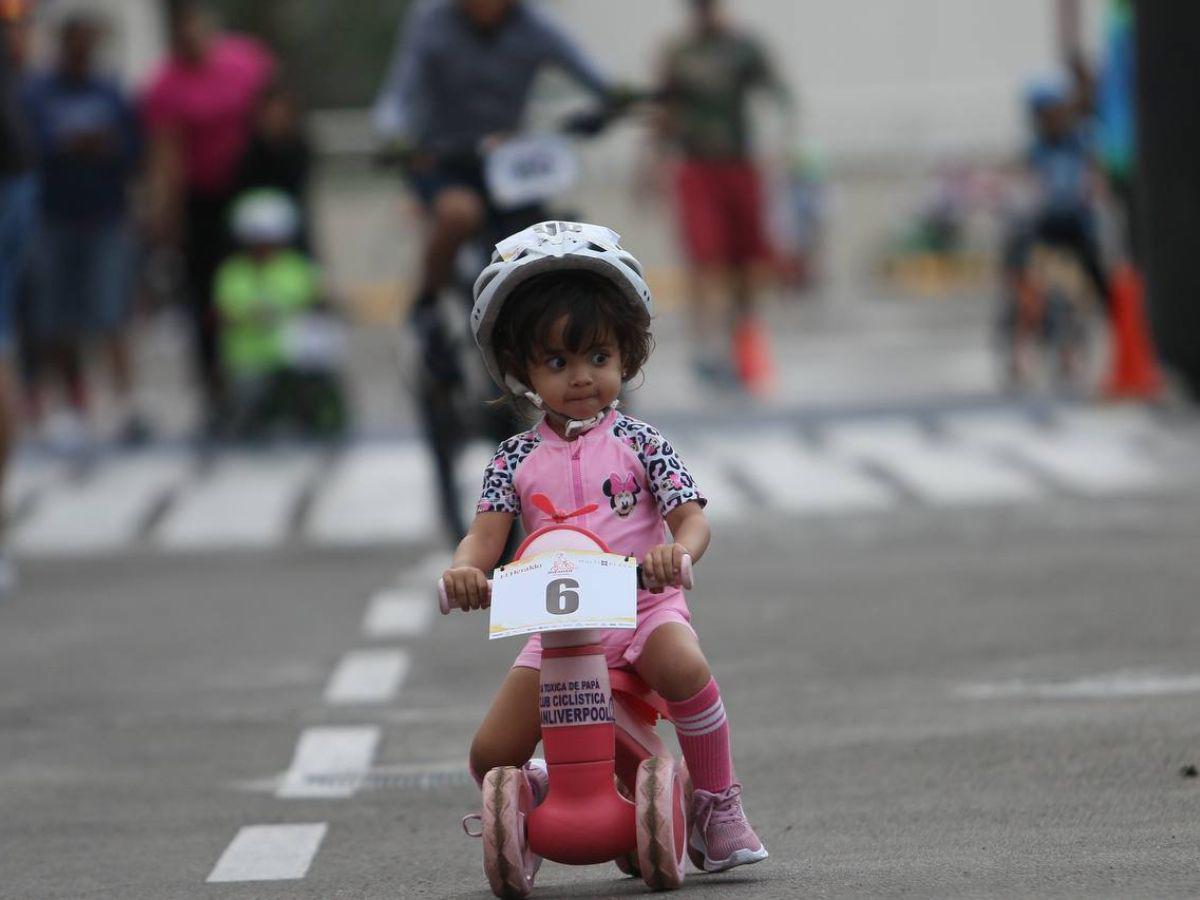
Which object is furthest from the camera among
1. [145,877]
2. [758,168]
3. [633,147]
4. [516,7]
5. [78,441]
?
[633,147]

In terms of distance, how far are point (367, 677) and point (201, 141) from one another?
836cm

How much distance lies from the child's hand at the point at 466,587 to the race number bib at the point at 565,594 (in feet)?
0.13

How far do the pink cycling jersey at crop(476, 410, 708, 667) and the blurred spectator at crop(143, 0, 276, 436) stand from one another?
1066 centimetres

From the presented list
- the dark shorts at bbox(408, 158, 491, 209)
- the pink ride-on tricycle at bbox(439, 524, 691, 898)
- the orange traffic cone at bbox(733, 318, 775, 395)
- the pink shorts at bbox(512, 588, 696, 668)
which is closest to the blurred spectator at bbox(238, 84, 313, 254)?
the orange traffic cone at bbox(733, 318, 775, 395)

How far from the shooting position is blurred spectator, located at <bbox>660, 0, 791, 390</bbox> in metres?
17.0

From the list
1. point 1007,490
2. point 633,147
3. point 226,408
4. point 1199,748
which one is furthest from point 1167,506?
point 633,147

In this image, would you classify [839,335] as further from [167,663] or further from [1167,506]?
[167,663]

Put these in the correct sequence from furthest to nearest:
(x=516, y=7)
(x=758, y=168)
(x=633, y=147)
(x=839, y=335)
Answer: (x=633, y=147), (x=839, y=335), (x=758, y=168), (x=516, y=7)

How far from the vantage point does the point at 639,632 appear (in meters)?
5.01

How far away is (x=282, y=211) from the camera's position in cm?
1584

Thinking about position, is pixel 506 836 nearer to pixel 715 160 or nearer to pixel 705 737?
pixel 705 737

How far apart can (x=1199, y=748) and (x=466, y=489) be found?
5540mm

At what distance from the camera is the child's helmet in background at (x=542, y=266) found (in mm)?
5059

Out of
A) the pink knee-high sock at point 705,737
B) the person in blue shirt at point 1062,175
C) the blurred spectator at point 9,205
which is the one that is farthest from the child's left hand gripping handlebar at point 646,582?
the person in blue shirt at point 1062,175
